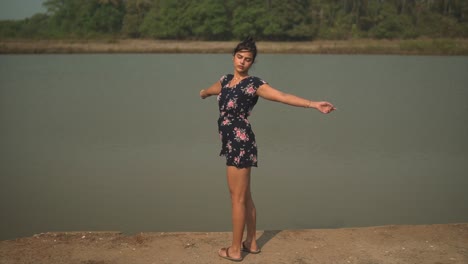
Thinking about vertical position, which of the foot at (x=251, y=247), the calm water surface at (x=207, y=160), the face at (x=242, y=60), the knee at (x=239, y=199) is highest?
the face at (x=242, y=60)

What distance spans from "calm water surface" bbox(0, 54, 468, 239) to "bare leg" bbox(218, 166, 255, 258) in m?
1.59

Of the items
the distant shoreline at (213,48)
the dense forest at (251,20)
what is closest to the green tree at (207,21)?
the dense forest at (251,20)

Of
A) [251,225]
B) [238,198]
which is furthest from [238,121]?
[251,225]

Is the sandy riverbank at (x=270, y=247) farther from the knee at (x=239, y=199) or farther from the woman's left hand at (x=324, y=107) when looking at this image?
the woman's left hand at (x=324, y=107)

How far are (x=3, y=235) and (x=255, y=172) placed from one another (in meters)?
2.79

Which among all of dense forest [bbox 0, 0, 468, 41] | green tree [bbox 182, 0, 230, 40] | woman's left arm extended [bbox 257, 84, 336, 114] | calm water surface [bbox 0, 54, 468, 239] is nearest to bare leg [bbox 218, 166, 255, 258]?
woman's left arm extended [bbox 257, 84, 336, 114]

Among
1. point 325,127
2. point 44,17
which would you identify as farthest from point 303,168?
point 44,17

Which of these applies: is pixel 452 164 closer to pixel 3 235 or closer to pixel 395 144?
pixel 395 144

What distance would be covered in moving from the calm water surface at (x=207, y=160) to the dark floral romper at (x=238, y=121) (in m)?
1.83

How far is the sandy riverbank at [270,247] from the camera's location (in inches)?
140

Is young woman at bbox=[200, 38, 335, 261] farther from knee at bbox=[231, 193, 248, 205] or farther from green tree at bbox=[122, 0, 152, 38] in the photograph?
green tree at bbox=[122, 0, 152, 38]

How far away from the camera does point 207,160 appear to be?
7.26 m

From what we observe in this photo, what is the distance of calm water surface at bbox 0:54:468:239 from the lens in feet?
18.0

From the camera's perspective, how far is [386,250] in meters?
3.71
